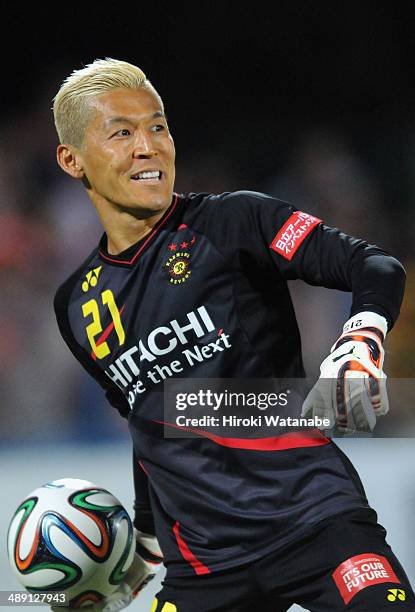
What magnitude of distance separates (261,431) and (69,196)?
12.3 feet

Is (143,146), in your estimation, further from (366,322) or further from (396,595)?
(396,595)

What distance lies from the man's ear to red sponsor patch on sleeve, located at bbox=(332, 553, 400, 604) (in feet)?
4.24

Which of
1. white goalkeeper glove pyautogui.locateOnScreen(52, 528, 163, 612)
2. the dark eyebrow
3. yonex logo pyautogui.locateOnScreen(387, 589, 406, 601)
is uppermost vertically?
the dark eyebrow

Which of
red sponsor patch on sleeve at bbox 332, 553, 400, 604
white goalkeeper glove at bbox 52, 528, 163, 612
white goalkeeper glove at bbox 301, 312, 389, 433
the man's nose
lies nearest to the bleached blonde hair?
the man's nose

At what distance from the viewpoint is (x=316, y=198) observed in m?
5.48

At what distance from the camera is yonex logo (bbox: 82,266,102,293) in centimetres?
232

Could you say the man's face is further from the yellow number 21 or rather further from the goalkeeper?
the yellow number 21

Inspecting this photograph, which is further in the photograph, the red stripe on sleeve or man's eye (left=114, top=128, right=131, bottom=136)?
man's eye (left=114, top=128, right=131, bottom=136)

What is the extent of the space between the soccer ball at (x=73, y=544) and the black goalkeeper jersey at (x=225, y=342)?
0.21 meters

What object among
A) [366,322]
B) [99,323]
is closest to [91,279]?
[99,323]

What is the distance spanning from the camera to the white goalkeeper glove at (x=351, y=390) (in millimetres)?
1522

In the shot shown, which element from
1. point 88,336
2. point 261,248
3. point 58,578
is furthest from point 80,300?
point 58,578

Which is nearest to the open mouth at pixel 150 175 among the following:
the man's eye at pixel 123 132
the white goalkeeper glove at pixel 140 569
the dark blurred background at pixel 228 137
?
the man's eye at pixel 123 132

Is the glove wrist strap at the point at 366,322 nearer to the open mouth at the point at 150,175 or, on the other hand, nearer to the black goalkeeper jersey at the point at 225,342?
the black goalkeeper jersey at the point at 225,342
